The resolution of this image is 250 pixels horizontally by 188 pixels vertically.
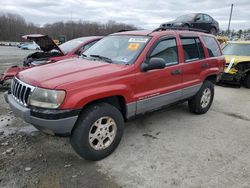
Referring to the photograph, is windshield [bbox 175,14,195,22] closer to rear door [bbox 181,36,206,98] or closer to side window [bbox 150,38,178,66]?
rear door [bbox 181,36,206,98]

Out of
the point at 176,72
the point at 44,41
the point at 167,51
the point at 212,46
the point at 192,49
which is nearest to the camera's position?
the point at 167,51

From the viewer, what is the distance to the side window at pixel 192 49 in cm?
499

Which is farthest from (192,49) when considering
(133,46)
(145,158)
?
(145,158)

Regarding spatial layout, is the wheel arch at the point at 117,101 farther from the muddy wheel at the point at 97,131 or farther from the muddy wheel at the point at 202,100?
the muddy wheel at the point at 202,100

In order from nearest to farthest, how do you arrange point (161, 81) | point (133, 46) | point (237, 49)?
1. point (133, 46)
2. point (161, 81)
3. point (237, 49)

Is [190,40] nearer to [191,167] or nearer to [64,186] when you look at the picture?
[191,167]

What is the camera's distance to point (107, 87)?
11.6 feet

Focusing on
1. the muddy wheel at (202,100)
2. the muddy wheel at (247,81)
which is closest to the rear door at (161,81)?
the muddy wheel at (202,100)

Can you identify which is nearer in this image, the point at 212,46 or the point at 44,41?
the point at 212,46

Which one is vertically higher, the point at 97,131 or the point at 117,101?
the point at 117,101

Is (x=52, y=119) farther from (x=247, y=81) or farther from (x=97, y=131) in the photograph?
(x=247, y=81)

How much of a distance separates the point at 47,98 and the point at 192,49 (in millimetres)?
3282

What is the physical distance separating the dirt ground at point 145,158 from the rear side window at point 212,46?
1.61 meters

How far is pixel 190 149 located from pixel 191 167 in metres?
0.57
